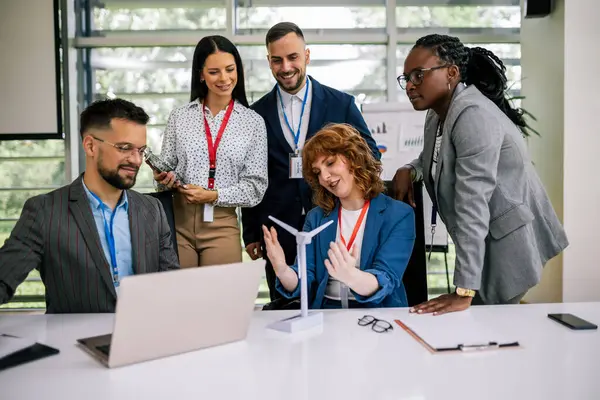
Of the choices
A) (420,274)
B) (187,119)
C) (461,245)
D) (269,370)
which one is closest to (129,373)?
(269,370)

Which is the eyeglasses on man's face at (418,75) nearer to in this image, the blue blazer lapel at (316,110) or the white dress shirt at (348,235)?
the white dress shirt at (348,235)

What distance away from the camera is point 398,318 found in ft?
5.83

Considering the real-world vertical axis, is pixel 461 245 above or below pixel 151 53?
below

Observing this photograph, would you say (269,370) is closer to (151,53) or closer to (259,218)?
(259,218)

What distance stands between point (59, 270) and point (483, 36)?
415cm

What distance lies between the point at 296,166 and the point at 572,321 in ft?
4.88

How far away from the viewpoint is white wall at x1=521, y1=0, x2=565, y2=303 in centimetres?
434

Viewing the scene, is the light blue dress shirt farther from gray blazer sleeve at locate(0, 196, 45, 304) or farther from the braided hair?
the braided hair

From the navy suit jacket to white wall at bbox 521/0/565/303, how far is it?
2.18 metres

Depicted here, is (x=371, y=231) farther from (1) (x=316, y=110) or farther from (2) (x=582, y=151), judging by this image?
(2) (x=582, y=151)

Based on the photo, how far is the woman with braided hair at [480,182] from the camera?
6.36 ft

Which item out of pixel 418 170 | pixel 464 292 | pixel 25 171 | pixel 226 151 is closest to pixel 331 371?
pixel 464 292

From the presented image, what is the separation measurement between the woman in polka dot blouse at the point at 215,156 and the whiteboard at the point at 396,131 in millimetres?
1676

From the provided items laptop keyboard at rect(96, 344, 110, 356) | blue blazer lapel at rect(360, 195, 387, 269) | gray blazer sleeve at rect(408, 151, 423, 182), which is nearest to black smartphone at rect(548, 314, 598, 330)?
blue blazer lapel at rect(360, 195, 387, 269)
